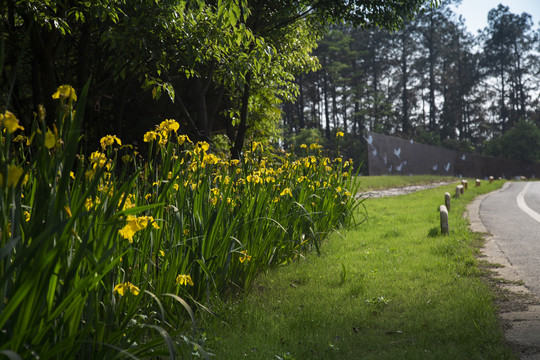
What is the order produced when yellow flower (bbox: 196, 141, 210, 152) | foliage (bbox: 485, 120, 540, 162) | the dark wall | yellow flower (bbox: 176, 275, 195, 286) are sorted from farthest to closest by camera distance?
1. foliage (bbox: 485, 120, 540, 162)
2. the dark wall
3. yellow flower (bbox: 196, 141, 210, 152)
4. yellow flower (bbox: 176, 275, 195, 286)

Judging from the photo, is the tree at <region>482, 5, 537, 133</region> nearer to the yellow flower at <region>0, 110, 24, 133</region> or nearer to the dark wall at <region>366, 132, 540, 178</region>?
the dark wall at <region>366, 132, 540, 178</region>

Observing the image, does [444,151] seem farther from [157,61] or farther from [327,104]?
[157,61]

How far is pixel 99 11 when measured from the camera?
4.91 m

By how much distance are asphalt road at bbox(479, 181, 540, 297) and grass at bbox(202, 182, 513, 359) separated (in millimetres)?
460

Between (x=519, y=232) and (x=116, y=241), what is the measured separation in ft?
21.9

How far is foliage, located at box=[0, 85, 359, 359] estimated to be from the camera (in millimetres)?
1755

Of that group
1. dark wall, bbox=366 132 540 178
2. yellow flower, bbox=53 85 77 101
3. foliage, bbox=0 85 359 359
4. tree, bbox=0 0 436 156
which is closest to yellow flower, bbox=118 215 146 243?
foliage, bbox=0 85 359 359

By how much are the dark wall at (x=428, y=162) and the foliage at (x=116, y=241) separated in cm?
1785

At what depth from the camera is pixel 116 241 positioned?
7.63ft

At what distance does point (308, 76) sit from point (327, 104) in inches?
115

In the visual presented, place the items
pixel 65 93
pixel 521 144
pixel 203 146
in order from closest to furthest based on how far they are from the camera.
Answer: pixel 65 93 → pixel 203 146 → pixel 521 144

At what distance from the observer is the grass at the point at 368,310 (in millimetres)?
2943

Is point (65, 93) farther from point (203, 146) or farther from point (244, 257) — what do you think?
point (244, 257)

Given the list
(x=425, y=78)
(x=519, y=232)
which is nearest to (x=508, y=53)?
(x=425, y=78)
